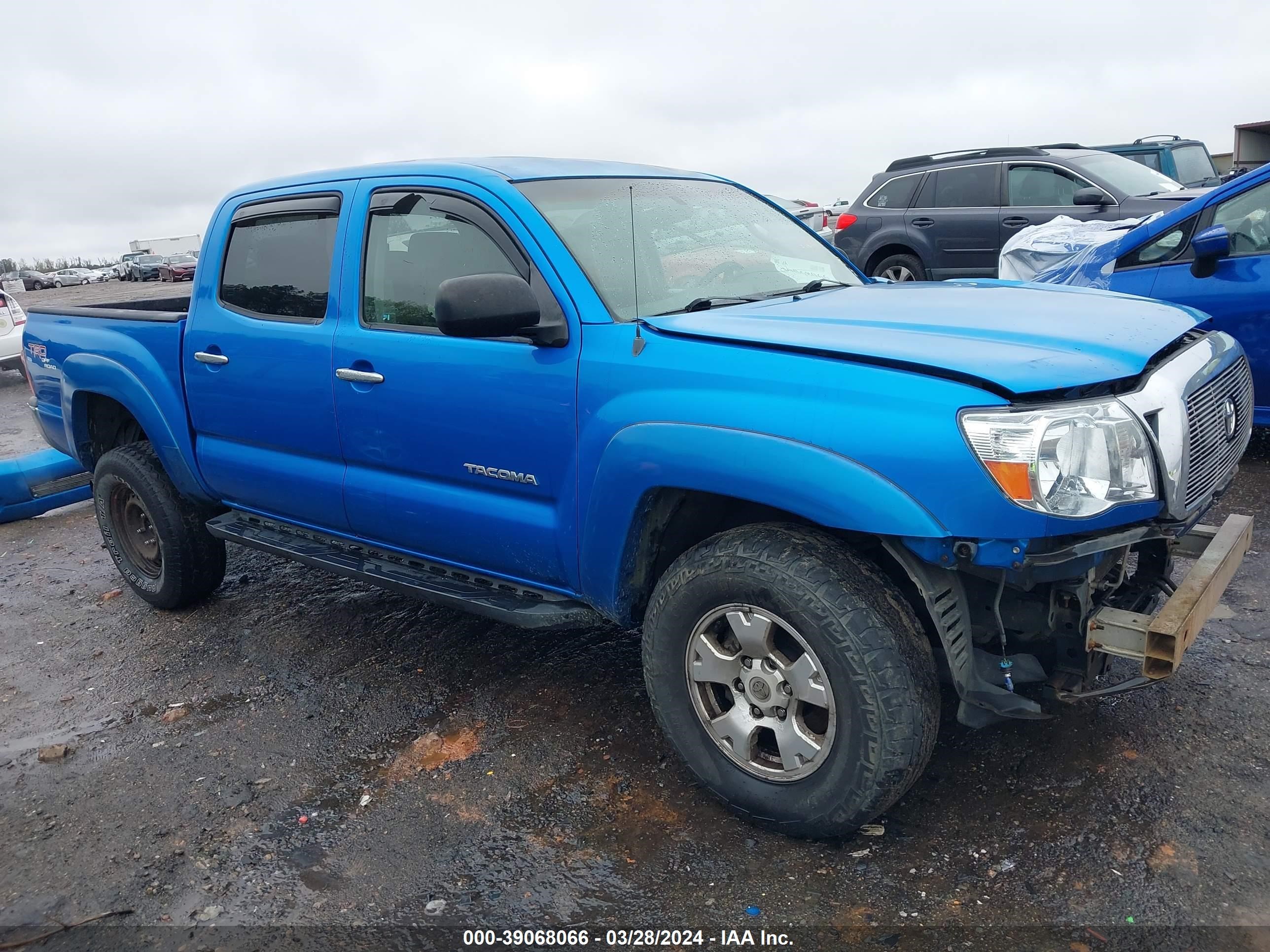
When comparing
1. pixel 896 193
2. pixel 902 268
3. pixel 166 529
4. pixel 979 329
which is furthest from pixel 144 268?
pixel 979 329

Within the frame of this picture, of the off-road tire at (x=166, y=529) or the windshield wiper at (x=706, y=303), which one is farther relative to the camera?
the off-road tire at (x=166, y=529)

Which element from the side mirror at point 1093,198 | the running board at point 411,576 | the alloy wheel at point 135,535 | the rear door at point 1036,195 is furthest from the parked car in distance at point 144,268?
the running board at point 411,576

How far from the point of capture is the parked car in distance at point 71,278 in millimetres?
59344

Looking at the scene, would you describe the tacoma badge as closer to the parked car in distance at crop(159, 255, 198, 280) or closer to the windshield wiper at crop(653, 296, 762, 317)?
the windshield wiper at crop(653, 296, 762, 317)

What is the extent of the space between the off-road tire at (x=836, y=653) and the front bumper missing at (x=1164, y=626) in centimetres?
42

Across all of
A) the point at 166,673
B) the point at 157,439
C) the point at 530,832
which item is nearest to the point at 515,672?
the point at 530,832

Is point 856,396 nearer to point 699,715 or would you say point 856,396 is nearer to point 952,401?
point 952,401

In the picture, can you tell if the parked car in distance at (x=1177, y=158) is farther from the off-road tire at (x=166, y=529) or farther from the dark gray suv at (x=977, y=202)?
the off-road tire at (x=166, y=529)

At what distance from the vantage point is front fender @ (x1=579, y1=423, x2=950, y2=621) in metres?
2.38

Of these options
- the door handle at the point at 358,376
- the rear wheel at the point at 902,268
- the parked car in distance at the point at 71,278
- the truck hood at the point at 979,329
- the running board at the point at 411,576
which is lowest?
the parked car in distance at the point at 71,278

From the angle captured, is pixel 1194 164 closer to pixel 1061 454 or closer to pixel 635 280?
pixel 635 280

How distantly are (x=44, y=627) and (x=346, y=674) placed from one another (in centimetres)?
191

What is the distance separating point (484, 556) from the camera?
132 inches

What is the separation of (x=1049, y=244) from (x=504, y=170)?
5675 millimetres
